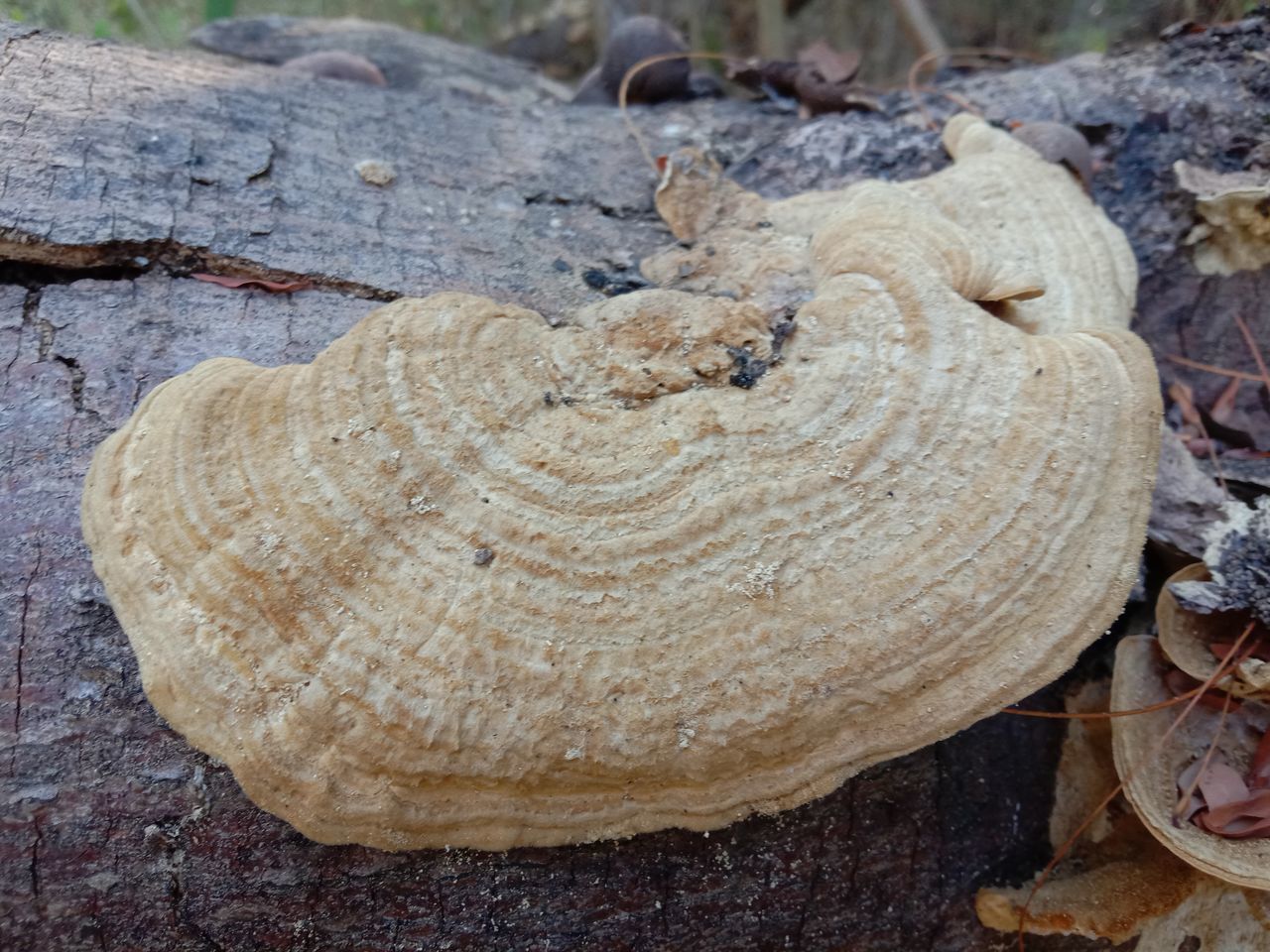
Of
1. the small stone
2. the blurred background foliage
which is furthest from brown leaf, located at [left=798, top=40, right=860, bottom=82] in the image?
the blurred background foliage

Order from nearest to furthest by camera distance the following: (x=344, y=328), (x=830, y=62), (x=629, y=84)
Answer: (x=344, y=328) → (x=830, y=62) → (x=629, y=84)

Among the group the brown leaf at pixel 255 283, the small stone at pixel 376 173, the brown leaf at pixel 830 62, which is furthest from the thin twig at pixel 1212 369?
the brown leaf at pixel 255 283

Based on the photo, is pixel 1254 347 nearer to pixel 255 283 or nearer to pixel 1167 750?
pixel 1167 750

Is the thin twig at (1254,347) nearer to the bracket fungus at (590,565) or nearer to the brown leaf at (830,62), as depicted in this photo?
the bracket fungus at (590,565)

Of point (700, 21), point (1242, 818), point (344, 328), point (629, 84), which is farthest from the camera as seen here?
point (700, 21)

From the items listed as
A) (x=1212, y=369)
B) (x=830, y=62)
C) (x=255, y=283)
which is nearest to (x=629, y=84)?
(x=830, y=62)

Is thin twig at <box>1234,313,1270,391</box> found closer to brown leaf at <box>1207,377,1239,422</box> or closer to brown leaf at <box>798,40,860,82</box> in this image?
brown leaf at <box>1207,377,1239,422</box>

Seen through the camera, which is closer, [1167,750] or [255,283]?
[1167,750]
